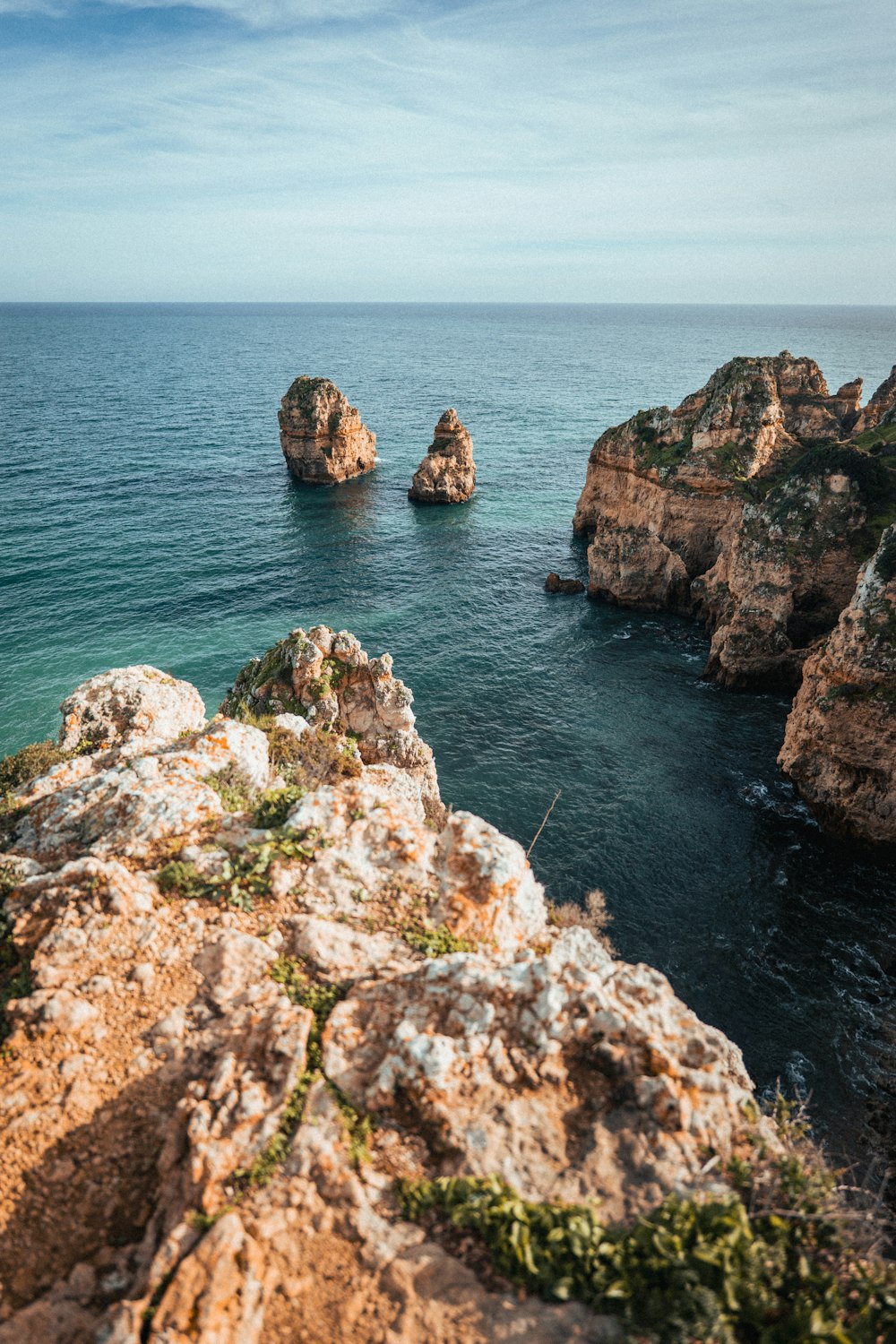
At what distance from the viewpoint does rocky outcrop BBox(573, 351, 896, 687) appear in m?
39.2

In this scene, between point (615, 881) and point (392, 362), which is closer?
point (615, 881)

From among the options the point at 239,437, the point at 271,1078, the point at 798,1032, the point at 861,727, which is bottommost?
the point at 798,1032

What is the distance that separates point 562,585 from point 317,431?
41793 millimetres

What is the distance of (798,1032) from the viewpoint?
22609mm

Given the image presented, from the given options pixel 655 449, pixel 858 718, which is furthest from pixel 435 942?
pixel 655 449

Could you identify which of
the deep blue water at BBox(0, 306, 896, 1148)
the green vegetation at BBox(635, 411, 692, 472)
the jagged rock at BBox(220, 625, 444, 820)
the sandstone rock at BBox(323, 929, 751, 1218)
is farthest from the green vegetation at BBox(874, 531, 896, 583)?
the green vegetation at BBox(635, 411, 692, 472)

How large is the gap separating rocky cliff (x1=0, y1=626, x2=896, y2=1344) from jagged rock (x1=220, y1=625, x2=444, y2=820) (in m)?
12.5

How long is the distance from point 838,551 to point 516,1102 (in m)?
39.6

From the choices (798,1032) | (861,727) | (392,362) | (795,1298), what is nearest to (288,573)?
(861,727)

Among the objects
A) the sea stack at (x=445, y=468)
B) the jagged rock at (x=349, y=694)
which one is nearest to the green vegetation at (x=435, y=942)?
the jagged rock at (x=349, y=694)

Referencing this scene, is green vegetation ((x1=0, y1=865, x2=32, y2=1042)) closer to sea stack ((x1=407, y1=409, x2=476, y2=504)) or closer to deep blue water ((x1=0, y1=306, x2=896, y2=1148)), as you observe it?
deep blue water ((x1=0, y1=306, x2=896, y2=1148))

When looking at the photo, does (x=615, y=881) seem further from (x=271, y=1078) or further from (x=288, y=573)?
(x=288, y=573)

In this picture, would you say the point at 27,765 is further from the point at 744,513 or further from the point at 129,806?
the point at 744,513

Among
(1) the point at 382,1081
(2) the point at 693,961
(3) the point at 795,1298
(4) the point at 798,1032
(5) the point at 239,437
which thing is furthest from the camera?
(5) the point at 239,437
